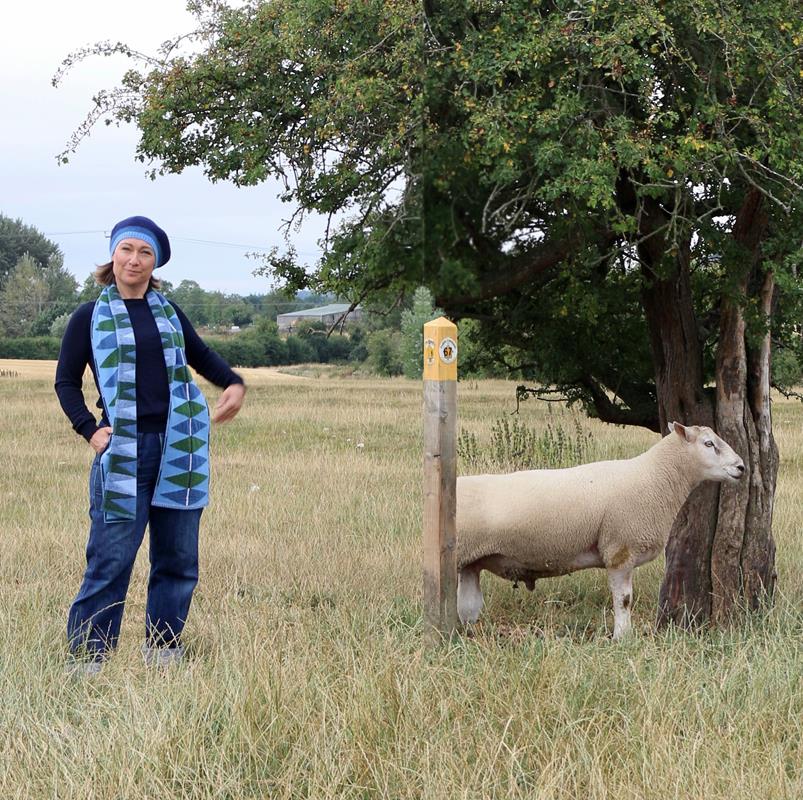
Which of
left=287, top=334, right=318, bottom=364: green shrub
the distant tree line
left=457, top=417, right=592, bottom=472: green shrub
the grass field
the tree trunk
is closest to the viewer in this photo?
the grass field

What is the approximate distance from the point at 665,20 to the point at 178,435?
10.7 ft

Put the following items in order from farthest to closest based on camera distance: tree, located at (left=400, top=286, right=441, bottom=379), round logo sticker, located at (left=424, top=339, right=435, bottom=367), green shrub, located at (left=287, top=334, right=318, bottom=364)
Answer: green shrub, located at (left=287, top=334, right=318, bottom=364) → tree, located at (left=400, top=286, right=441, bottom=379) → round logo sticker, located at (left=424, top=339, right=435, bottom=367)

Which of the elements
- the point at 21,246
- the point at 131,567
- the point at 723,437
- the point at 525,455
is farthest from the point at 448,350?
the point at 525,455

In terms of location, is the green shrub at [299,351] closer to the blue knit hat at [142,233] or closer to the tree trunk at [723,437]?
the blue knit hat at [142,233]

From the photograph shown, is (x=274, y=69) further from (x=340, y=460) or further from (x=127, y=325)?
(x=340, y=460)

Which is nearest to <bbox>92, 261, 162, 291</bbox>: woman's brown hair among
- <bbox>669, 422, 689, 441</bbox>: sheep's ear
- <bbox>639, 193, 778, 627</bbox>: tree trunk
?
<bbox>669, 422, 689, 441</bbox>: sheep's ear

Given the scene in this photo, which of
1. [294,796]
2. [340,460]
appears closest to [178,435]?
[294,796]

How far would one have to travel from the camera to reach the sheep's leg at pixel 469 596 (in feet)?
21.2

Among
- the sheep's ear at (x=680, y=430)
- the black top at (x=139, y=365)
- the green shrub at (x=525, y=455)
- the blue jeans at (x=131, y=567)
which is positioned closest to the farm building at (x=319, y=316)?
the black top at (x=139, y=365)

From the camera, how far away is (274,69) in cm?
620

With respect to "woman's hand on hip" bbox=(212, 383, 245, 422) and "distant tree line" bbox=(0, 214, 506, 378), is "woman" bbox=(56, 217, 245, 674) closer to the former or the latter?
"woman's hand on hip" bbox=(212, 383, 245, 422)

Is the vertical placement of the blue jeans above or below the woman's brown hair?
below

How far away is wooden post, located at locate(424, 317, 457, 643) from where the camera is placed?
5.36 m

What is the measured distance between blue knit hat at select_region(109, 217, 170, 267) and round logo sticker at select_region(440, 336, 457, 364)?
1487 mm
